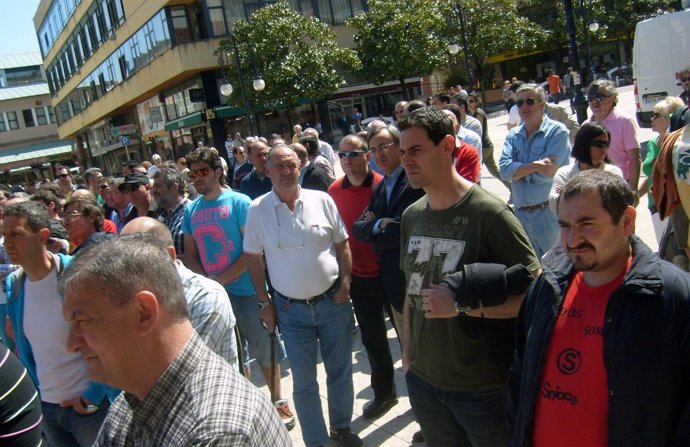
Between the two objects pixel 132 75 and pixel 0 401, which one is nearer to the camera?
pixel 0 401

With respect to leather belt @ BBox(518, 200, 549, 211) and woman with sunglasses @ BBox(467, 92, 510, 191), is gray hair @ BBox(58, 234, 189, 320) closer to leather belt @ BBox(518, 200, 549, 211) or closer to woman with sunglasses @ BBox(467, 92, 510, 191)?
leather belt @ BBox(518, 200, 549, 211)

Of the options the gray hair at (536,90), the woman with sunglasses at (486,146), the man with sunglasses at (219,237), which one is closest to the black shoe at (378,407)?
the man with sunglasses at (219,237)

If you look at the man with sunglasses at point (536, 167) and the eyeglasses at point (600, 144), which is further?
the man with sunglasses at point (536, 167)

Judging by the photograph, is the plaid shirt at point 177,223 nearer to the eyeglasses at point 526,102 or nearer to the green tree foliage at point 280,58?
the eyeglasses at point 526,102

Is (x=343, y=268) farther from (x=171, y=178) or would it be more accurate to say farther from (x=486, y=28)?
(x=486, y=28)

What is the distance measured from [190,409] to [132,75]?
41.8 metres

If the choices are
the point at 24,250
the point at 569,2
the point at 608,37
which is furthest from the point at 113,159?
the point at 24,250

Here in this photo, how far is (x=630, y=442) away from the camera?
1.87 metres

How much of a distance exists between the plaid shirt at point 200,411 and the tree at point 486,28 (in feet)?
132

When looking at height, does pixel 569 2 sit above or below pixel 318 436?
above

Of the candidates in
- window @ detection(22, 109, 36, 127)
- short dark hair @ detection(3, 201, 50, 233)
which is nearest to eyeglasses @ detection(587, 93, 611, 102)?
short dark hair @ detection(3, 201, 50, 233)

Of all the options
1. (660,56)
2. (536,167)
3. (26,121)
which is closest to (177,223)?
(536,167)

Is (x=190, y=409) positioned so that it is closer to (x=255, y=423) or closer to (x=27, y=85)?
(x=255, y=423)

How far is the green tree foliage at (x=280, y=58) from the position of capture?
30672 mm
